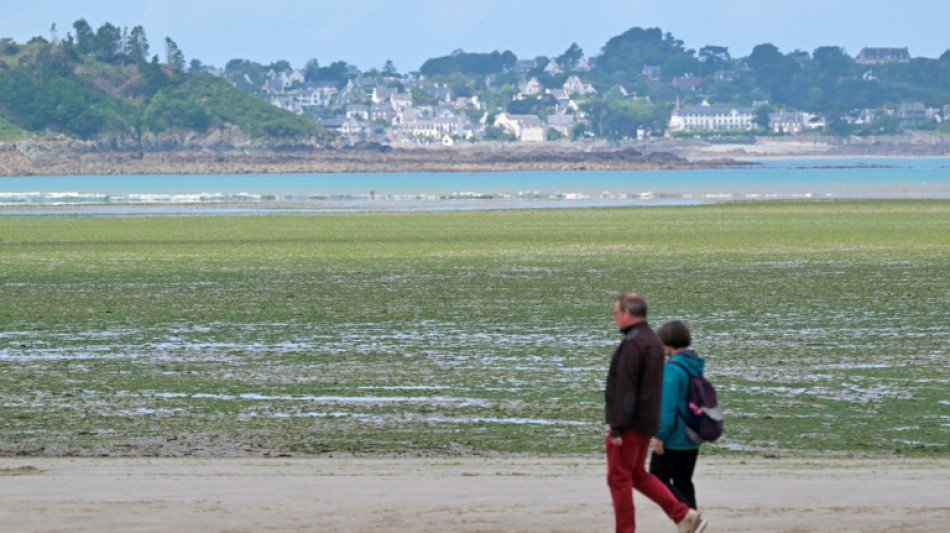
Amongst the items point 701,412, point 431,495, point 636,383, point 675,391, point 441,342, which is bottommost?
point 441,342

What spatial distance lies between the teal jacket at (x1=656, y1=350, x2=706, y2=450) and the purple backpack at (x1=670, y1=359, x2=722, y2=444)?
1.0 inches

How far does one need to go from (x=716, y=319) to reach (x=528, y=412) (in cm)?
1028

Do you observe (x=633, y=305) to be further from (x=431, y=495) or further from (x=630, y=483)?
(x=431, y=495)

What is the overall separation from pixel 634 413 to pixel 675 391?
410 millimetres

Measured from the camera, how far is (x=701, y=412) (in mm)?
10188

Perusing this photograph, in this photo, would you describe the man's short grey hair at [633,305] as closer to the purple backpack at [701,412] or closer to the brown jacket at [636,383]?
the brown jacket at [636,383]

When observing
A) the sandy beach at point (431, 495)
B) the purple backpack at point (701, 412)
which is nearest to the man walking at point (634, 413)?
the purple backpack at point (701, 412)

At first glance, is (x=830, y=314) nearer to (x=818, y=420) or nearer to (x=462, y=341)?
(x=462, y=341)

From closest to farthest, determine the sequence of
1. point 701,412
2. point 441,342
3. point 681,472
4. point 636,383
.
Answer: point 636,383 → point 701,412 → point 681,472 → point 441,342

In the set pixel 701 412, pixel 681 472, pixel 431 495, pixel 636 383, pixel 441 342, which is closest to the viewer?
pixel 636 383

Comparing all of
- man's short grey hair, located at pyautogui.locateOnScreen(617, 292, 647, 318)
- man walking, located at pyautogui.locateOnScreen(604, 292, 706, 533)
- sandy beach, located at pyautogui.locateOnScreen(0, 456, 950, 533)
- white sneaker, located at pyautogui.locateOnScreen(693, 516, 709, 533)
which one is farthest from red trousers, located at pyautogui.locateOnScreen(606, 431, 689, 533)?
man's short grey hair, located at pyautogui.locateOnScreen(617, 292, 647, 318)

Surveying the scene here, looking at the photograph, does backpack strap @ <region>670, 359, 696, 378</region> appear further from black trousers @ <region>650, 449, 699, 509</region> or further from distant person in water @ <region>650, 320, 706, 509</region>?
black trousers @ <region>650, 449, 699, 509</region>

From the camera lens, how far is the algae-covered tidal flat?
15.7 metres

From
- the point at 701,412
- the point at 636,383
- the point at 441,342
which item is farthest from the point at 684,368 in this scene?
the point at 441,342
